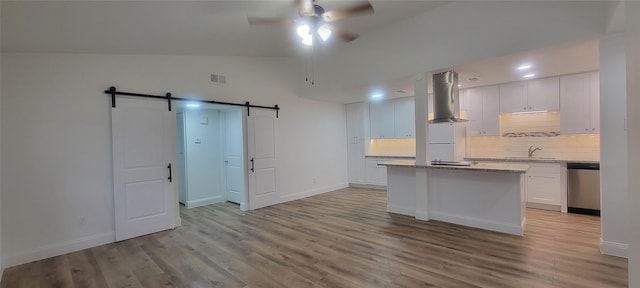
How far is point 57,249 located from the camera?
351 centimetres

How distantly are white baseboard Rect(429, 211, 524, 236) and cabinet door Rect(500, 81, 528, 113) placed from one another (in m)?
2.70

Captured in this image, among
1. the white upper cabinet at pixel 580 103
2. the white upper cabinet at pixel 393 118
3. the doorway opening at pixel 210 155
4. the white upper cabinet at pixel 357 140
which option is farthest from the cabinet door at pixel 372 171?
the white upper cabinet at pixel 580 103

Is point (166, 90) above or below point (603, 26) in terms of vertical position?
below

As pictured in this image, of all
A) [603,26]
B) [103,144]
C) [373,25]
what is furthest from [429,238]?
[103,144]

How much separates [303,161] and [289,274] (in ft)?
12.9

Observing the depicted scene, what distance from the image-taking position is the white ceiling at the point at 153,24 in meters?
2.69

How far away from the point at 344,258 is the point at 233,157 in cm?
375

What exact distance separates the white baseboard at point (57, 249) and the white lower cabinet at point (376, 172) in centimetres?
561

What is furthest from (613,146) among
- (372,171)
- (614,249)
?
(372,171)

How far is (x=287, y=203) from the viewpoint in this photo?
6.04m

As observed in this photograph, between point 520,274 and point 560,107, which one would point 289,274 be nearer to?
point 520,274

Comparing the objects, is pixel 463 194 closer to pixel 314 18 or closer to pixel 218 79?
pixel 314 18

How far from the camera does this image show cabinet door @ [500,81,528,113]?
5.36 meters

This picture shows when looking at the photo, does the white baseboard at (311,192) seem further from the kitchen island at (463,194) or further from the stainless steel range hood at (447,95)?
the stainless steel range hood at (447,95)
